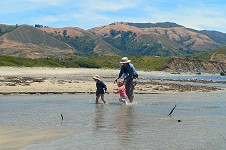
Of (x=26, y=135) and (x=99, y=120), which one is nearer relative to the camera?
(x=26, y=135)

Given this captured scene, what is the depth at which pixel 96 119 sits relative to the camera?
16562 mm

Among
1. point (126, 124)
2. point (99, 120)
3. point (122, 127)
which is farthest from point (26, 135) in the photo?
point (99, 120)

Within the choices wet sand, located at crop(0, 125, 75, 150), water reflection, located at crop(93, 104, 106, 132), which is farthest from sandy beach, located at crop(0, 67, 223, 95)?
wet sand, located at crop(0, 125, 75, 150)

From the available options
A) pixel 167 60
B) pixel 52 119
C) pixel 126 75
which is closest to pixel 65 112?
pixel 52 119

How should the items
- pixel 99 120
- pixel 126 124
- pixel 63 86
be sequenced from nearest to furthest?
pixel 126 124 → pixel 99 120 → pixel 63 86

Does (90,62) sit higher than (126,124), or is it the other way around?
(90,62)

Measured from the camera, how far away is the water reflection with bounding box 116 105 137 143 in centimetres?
1256

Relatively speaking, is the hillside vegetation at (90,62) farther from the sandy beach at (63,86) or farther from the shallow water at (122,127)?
the shallow water at (122,127)

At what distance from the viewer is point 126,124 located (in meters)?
15.2

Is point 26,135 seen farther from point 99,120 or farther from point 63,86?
point 63,86

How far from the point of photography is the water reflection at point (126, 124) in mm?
12564

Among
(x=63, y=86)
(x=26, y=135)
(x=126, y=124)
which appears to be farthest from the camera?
(x=63, y=86)

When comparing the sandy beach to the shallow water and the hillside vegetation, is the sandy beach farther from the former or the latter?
the hillside vegetation

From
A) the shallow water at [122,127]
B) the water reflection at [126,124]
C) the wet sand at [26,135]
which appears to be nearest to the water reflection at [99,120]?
the shallow water at [122,127]
